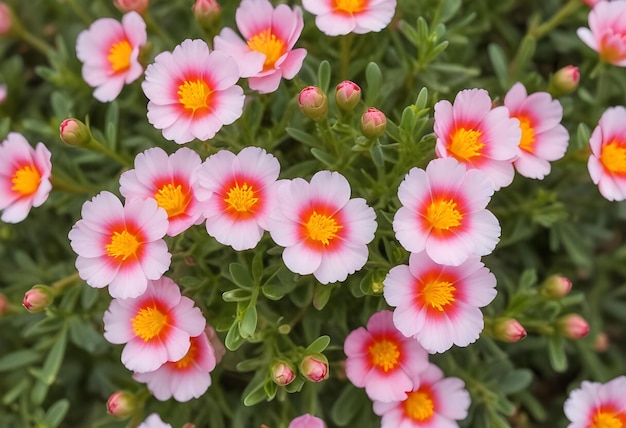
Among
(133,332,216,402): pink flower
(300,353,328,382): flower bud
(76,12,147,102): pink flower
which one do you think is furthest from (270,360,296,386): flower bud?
(76,12,147,102): pink flower

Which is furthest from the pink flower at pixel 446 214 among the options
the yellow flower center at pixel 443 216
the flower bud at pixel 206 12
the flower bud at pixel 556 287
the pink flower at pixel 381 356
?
the flower bud at pixel 206 12

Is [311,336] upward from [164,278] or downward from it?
downward

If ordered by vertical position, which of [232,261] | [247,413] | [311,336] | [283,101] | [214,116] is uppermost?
[214,116]

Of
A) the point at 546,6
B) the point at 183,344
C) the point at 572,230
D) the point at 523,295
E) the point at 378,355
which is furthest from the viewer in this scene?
the point at 546,6

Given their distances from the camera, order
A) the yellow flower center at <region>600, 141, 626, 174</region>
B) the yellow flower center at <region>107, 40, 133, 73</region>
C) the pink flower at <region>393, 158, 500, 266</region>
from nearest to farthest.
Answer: the pink flower at <region>393, 158, 500, 266</region> → the yellow flower center at <region>600, 141, 626, 174</region> → the yellow flower center at <region>107, 40, 133, 73</region>

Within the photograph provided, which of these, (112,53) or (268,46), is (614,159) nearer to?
(268,46)

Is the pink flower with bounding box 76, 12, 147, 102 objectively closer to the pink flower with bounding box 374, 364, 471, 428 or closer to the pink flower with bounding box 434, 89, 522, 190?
the pink flower with bounding box 434, 89, 522, 190

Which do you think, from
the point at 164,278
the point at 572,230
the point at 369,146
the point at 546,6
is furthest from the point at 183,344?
the point at 546,6

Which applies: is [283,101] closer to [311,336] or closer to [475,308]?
[311,336]
